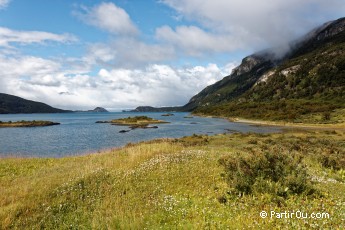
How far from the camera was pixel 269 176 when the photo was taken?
12141 millimetres

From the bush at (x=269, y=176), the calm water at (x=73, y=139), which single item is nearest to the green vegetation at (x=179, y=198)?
the bush at (x=269, y=176)

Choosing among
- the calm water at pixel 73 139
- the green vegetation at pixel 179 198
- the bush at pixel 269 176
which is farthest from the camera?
the calm water at pixel 73 139

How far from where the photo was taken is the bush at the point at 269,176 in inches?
430

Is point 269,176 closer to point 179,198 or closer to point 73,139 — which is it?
point 179,198

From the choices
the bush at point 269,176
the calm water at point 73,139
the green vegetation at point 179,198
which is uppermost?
the bush at point 269,176

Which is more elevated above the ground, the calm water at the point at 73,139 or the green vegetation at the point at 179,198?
the green vegetation at the point at 179,198

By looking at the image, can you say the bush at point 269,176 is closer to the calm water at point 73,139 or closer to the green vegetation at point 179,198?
the green vegetation at point 179,198

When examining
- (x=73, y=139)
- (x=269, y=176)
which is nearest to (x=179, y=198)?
(x=269, y=176)

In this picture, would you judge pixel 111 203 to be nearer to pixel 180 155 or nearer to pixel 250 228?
pixel 250 228

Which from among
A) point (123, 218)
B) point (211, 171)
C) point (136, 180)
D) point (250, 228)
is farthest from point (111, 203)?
Answer: point (211, 171)

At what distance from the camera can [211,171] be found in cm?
1471

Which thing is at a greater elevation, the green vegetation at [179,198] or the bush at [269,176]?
the bush at [269,176]

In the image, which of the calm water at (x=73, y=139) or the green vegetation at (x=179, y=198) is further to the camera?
the calm water at (x=73, y=139)

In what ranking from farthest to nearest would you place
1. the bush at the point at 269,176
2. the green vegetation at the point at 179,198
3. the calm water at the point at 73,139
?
the calm water at the point at 73,139
the bush at the point at 269,176
the green vegetation at the point at 179,198
